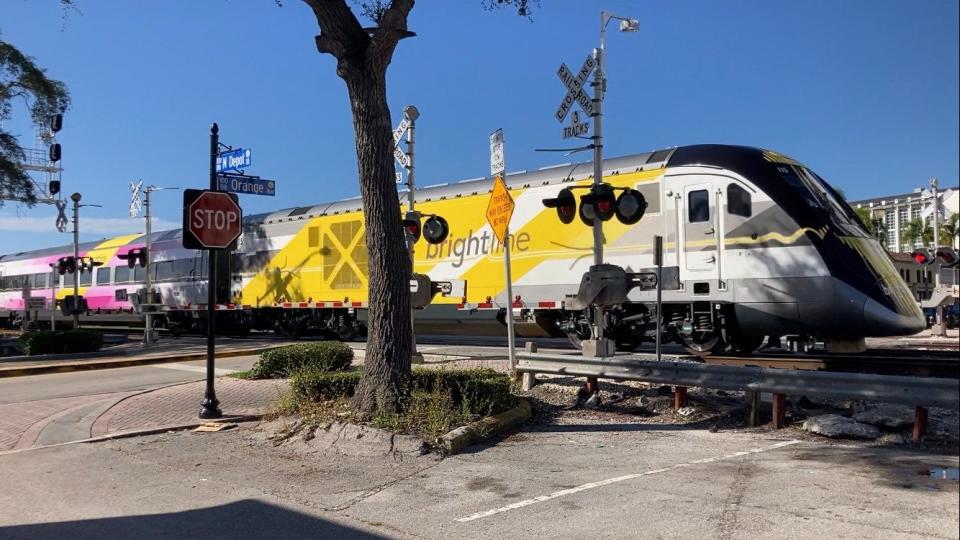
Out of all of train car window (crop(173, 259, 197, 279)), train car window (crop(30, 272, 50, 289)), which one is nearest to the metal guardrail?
train car window (crop(173, 259, 197, 279))

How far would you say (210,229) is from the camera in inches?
364

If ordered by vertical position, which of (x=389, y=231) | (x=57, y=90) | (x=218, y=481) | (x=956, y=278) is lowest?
(x=218, y=481)

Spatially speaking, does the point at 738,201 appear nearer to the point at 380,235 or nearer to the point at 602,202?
the point at 602,202

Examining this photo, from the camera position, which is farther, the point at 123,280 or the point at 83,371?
the point at 123,280

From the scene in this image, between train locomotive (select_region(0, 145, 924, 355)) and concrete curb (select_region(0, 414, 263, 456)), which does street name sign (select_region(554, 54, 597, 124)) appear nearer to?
train locomotive (select_region(0, 145, 924, 355))

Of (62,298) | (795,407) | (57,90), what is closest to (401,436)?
(795,407)

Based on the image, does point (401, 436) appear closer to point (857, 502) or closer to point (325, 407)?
point (325, 407)

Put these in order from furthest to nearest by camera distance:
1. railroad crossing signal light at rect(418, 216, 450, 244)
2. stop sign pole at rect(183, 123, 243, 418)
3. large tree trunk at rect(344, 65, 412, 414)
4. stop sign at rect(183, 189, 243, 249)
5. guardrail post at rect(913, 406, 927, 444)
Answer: railroad crossing signal light at rect(418, 216, 450, 244)
stop sign at rect(183, 189, 243, 249)
stop sign pole at rect(183, 123, 243, 418)
large tree trunk at rect(344, 65, 412, 414)
guardrail post at rect(913, 406, 927, 444)

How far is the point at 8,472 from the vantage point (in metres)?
6.46

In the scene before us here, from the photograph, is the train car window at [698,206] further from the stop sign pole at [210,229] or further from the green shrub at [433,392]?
the stop sign pole at [210,229]

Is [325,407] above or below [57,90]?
below

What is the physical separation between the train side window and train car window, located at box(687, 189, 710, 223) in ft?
1.28

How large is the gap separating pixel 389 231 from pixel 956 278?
19.6ft

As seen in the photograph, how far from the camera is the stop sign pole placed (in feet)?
28.9
